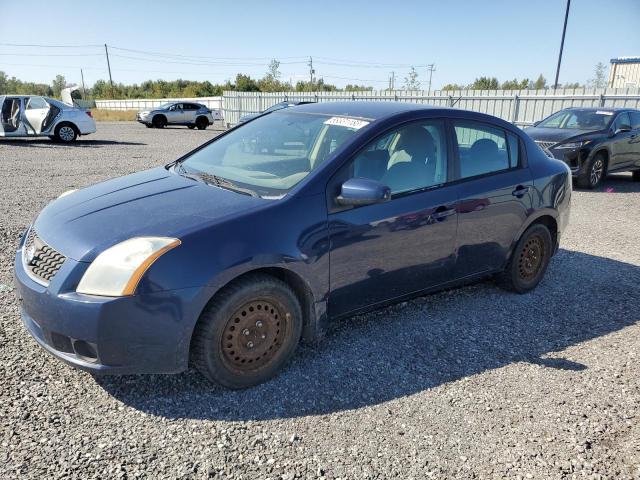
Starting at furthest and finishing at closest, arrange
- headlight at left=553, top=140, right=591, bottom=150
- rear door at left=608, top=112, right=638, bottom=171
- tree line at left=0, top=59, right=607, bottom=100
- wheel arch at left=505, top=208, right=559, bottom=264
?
1. tree line at left=0, top=59, right=607, bottom=100
2. rear door at left=608, top=112, right=638, bottom=171
3. headlight at left=553, top=140, right=591, bottom=150
4. wheel arch at left=505, top=208, right=559, bottom=264

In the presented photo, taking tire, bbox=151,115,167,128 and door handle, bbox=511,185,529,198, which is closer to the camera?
door handle, bbox=511,185,529,198

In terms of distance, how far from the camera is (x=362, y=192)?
9.70 ft

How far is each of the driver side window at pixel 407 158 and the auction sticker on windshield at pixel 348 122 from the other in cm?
17

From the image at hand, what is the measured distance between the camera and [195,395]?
2.85 m

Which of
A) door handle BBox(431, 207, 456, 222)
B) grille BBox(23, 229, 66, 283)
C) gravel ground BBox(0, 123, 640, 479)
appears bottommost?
gravel ground BBox(0, 123, 640, 479)

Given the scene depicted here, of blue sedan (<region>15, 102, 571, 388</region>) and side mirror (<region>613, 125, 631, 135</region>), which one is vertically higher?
side mirror (<region>613, 125, 631, 135</region>)

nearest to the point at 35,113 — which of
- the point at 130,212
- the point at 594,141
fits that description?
the point at 130,212

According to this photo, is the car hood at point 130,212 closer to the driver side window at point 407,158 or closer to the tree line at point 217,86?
the driver side window at point 407,158

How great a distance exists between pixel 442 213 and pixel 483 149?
2.70 feet

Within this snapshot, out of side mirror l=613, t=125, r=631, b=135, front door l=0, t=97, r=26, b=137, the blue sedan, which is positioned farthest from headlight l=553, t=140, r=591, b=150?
front door l=0, t=97, r=26, b=137

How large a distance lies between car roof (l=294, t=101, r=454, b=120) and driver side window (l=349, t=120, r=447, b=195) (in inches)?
6.0

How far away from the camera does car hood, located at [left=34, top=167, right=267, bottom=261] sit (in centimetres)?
262

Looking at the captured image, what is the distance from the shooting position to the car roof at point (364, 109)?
3.56 meters

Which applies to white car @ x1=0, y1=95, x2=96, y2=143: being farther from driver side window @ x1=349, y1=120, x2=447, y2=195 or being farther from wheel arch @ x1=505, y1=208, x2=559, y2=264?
wheel arch @ x1=505, y1=208, x2=559, y2=264
